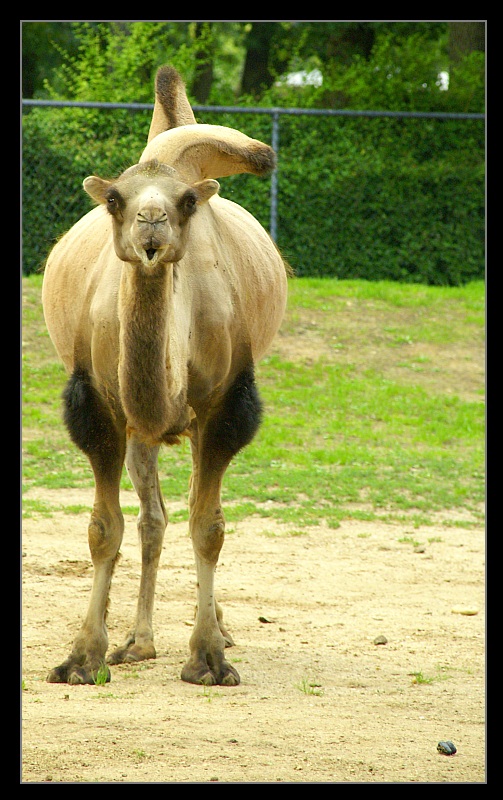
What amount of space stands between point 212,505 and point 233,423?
457mm

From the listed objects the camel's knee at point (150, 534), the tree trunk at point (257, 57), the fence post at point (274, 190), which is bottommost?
the camel's knee at point (150, 534)

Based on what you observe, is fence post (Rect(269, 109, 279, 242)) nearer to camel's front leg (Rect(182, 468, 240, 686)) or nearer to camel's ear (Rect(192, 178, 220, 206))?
camel's front leg (Rect(182, 468, 240, 686))

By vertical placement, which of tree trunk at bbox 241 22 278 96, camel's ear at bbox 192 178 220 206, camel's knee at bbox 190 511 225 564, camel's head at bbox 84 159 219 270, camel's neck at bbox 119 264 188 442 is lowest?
camel's knee at bbox 190 511 225 564

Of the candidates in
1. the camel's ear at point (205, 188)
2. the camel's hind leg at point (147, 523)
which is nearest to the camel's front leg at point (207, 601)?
the camel's hind leg at point (147, 523)

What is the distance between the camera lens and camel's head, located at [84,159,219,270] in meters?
4.30

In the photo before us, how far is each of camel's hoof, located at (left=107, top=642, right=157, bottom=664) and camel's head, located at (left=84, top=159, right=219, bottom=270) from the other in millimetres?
2440

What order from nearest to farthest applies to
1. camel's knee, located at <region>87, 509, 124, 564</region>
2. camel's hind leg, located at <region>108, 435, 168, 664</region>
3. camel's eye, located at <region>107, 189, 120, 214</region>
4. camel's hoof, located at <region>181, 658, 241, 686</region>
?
1. camel's eye, located at <region>107, 189, 120, 214</region>
2. camel's hoof, located at <region>181, 658, 241, 686</region>
3. camel's knee, located at <region>87, 509, 124, 564</region>
4. camel's hind leg, located at <region>108, 435, 168, 664</region>

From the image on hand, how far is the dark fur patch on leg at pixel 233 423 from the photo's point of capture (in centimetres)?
559

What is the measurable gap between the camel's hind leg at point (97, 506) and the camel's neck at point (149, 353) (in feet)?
1.87

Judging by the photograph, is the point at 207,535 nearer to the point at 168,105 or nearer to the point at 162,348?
the point at 162,348

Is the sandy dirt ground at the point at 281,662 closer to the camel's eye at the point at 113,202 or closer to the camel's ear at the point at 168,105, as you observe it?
the camel's eye at the point at 113,202

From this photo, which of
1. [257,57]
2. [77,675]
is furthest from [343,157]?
[77,675]

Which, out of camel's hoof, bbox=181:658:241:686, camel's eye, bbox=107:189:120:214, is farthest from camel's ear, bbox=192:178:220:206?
camel's hoof, bbox=181:658:241:686

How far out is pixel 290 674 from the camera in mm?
5793
